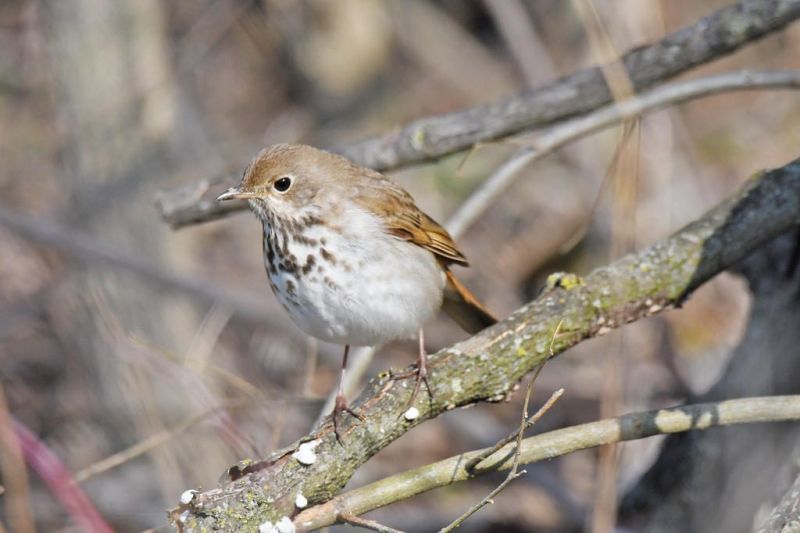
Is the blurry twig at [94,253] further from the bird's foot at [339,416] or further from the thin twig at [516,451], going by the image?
the thin twig at [516,451]

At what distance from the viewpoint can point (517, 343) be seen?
3115 millimetres

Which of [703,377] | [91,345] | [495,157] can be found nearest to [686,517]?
[703,377]

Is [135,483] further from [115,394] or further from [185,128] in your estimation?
[185,128]

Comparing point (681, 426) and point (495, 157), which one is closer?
point (681, 426)

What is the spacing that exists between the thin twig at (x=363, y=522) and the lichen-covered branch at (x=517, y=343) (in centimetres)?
8

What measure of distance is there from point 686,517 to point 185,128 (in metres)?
5.50

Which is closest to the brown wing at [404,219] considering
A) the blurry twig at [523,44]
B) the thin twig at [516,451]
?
the thin twig at [516,451]

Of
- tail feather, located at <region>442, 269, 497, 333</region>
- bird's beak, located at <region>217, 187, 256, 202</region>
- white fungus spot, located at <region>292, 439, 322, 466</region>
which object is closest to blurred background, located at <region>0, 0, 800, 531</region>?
bird's beak, located at <region>217, 187, 256, 202</region>

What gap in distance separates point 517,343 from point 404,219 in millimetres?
862

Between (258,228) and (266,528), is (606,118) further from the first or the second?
(258,228)

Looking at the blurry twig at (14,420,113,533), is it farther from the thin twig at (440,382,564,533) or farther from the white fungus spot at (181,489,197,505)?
the thin twig at (440,382,564,533)

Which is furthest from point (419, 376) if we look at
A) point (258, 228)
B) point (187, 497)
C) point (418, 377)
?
point (258, 228)

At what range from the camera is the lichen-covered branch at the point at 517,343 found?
273 cm

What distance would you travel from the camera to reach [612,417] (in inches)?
114
